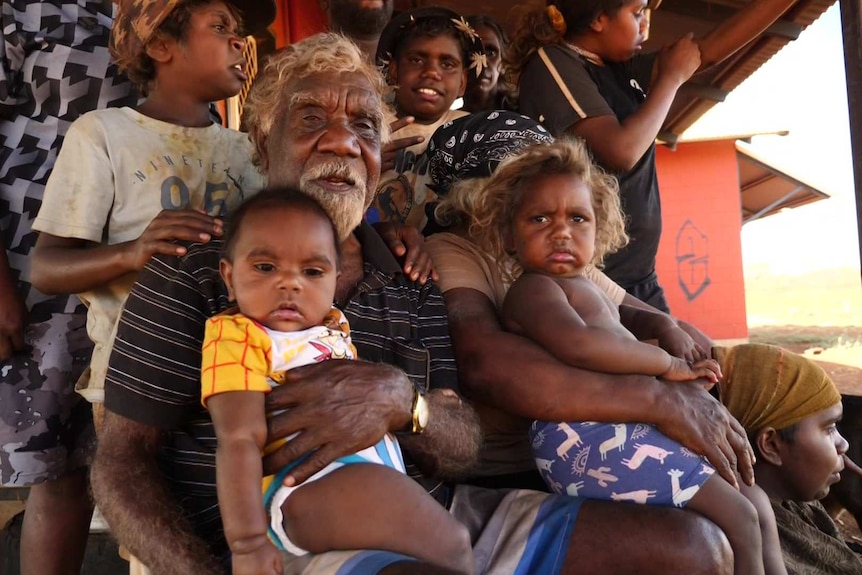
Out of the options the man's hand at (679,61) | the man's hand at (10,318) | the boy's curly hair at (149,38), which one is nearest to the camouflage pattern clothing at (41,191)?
the man's hand at (10,318)

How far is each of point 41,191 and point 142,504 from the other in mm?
1522

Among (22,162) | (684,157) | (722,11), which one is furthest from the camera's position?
(684,157)

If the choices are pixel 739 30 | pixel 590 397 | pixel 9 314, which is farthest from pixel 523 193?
pixel 9 314

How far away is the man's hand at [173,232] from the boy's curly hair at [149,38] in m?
0.81

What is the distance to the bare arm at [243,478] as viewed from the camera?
154 centimetres

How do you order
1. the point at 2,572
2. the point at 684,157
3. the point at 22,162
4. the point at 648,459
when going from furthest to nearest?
the point at 684,157, the point at 2,572, the point at 22,162, the point at 648,459

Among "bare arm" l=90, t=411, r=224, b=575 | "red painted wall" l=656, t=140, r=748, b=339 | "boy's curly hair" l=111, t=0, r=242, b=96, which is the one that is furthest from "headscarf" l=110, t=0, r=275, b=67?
"red painted wall" l=656, t=140, r=748, b=339

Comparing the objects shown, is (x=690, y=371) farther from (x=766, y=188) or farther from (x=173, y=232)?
(x=766, y=188)

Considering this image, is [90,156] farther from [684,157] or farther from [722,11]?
[684,157]

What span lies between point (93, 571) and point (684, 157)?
9.48 meters

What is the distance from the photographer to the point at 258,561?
5.03 feet

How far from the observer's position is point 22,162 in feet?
9.36

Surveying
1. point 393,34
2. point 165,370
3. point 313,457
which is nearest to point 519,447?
point 313,457

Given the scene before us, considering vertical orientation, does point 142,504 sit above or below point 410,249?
below
